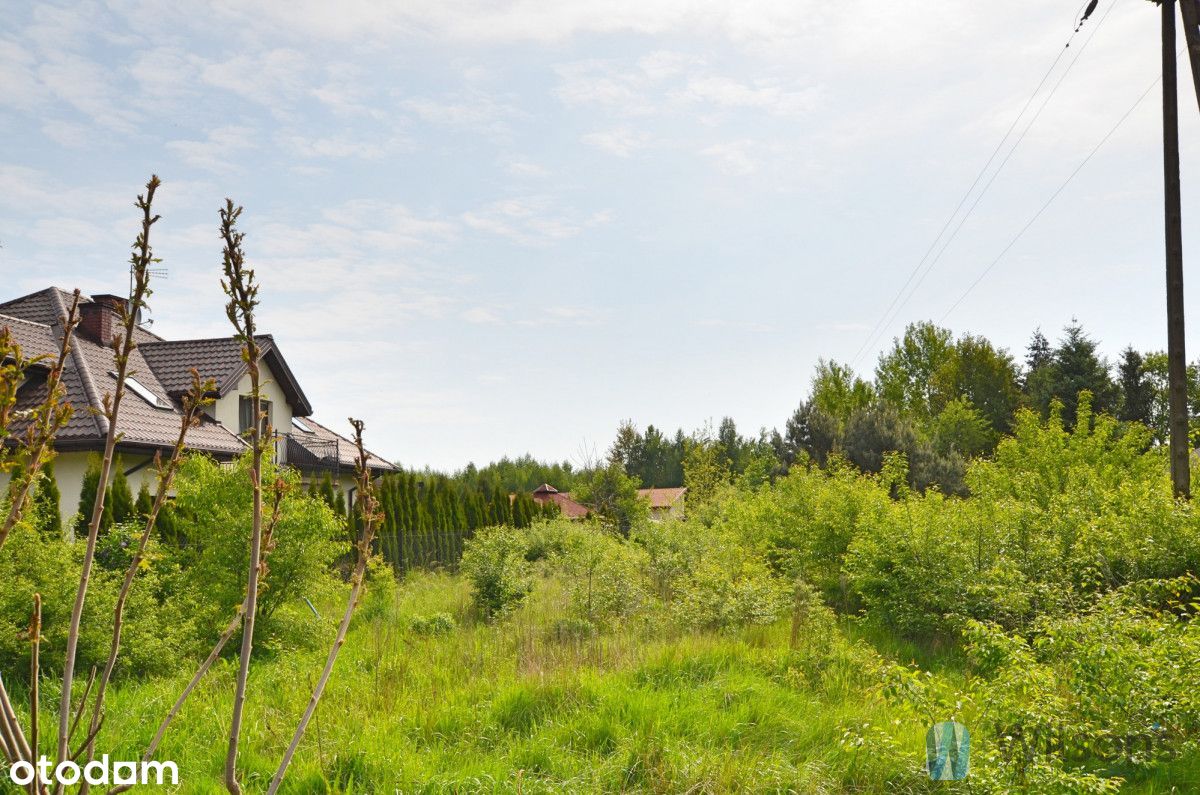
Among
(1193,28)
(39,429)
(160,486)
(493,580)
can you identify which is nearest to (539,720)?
(160,486)

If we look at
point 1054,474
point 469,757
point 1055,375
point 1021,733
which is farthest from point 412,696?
point 1055,375

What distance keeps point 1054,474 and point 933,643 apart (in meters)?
5.68

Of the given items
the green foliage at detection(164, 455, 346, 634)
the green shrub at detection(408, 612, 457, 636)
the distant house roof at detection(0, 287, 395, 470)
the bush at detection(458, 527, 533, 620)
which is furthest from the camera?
the distant house roof at detection(0, 287, 395, 470)

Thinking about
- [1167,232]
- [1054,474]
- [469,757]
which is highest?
[1167,232]

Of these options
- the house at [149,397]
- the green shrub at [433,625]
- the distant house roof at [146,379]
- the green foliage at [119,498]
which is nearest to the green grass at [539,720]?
the green shrub at [433,625]

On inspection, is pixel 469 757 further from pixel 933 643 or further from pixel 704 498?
pixel 704 498

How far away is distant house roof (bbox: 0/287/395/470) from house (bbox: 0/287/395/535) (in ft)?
0.08

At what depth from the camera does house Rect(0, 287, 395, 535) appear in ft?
47.1

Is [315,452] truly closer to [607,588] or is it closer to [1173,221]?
[607,588]

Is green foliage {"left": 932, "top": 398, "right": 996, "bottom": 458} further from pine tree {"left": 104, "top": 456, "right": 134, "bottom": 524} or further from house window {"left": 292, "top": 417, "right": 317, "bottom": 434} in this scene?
pine tree {"left": 104, "top": 456, "right": 134, "bottom": 524}

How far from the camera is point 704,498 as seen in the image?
2989cm

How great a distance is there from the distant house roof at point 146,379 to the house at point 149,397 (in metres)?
0.02

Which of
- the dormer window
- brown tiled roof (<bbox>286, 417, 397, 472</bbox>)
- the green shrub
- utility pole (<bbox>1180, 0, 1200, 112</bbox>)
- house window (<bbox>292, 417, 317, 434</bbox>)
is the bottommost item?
the green shrub

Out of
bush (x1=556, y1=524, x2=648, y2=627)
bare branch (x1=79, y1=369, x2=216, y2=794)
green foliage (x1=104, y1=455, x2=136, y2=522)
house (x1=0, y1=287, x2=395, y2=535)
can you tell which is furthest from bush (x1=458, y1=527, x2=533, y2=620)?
bare branch (x1=79, y1=369, x2=216, y2=794)
